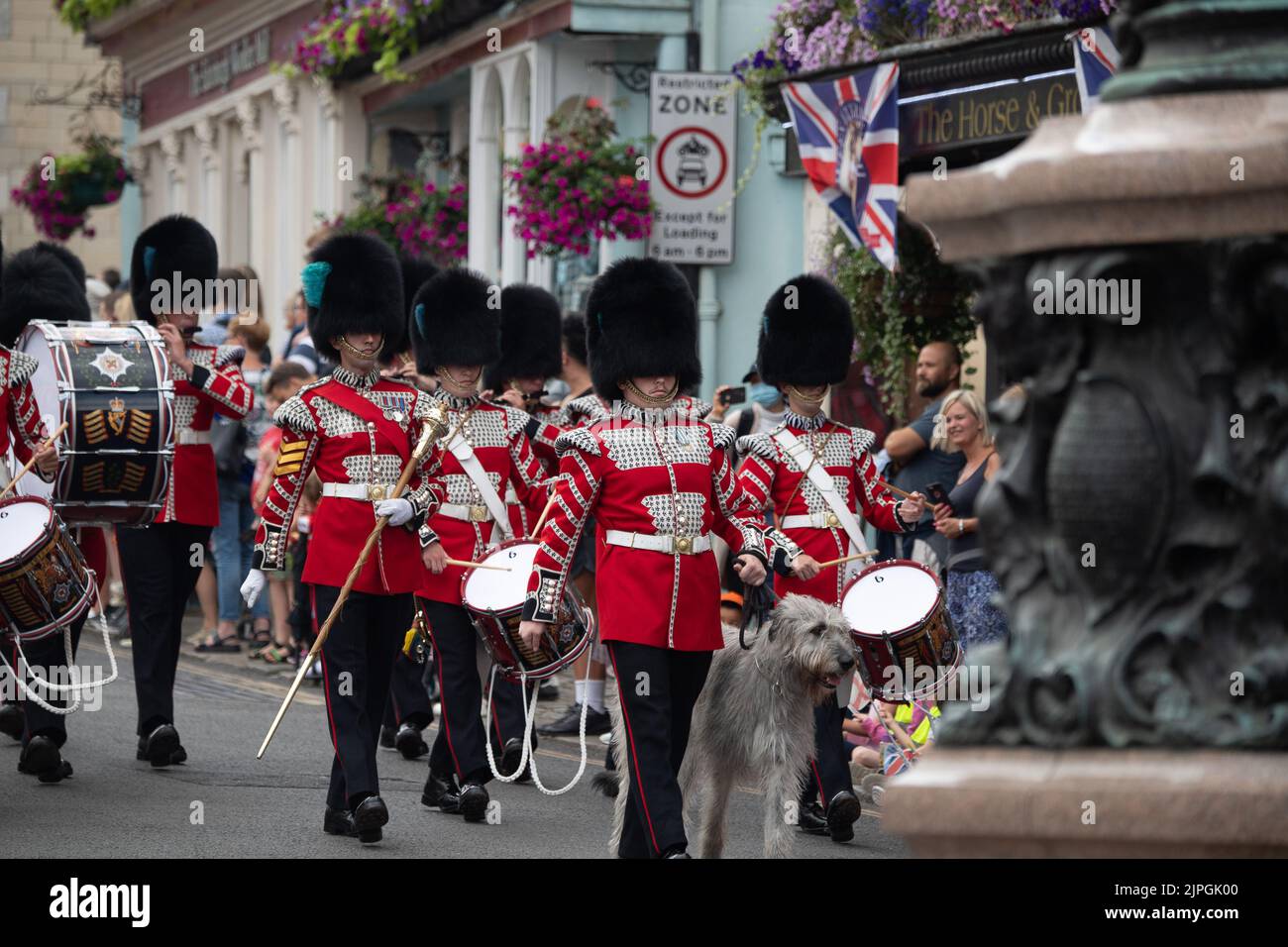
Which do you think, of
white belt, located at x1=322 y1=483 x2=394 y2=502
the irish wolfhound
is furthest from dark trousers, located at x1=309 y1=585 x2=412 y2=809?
the irish wolfhound

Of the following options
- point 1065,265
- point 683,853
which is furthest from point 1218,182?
point 683,853

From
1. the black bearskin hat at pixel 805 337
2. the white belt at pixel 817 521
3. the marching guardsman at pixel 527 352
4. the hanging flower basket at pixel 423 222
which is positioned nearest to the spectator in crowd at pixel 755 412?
the marching guardsman at pixel 527 352

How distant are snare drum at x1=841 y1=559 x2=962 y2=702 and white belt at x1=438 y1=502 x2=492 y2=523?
6.17 feet

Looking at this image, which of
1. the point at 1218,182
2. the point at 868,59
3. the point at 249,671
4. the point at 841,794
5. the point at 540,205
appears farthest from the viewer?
the point at 540,205

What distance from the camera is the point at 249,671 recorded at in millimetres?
13797

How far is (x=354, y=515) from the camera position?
28.2 ft

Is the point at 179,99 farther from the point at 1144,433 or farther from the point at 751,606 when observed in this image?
the point at 1144,433

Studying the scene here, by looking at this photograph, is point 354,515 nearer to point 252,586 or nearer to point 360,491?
point 360,491

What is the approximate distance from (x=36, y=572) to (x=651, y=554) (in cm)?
248

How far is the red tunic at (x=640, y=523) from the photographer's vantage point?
297 inches

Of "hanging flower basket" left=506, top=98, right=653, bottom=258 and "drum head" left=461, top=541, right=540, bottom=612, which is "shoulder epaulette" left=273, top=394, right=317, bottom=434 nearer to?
"drum head" left=461, top=541, right=540, bottom=612

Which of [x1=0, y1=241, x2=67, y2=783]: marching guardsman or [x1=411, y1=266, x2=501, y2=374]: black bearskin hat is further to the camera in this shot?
[x1=411, y1=266, x2=501, y2=374]: black bearskin hat

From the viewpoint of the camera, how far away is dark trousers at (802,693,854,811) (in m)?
8.73

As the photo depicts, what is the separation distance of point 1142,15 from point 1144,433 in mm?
602
